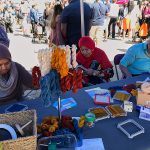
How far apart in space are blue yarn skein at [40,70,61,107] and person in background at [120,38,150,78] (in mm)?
1519

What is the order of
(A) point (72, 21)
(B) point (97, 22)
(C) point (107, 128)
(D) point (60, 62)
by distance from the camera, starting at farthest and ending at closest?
(B) point (97, 22), (A) point (72, 21), (C) point (107, 128), (D) point (60, 62)

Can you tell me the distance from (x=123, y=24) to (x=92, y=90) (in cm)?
623

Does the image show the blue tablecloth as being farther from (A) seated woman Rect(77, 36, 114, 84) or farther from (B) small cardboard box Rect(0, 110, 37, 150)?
(A) seated woman Rect(77, 36, 114, 84)

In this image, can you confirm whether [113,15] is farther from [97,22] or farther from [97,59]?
[97,59]

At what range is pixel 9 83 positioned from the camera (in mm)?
2520

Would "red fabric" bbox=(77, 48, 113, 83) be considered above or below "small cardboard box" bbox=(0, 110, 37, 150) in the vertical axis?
above

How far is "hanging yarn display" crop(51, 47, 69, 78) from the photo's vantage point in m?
1.65

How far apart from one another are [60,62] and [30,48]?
600 centimetres

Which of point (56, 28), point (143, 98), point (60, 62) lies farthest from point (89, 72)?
point (60, 62)

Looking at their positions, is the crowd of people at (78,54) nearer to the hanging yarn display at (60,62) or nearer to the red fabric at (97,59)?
the red fabric at (97,59)

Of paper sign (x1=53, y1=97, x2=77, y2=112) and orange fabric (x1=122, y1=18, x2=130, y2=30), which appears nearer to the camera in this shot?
paper sign (x1=53, y1=97, x2=77, y2=112)

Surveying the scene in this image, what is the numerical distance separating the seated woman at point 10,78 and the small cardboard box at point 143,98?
3.51 feet

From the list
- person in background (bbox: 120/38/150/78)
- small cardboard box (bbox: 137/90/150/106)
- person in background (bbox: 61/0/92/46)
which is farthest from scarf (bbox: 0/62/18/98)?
person in background (bbox: 61/0/92/46)

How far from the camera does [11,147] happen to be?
1.50 metres
